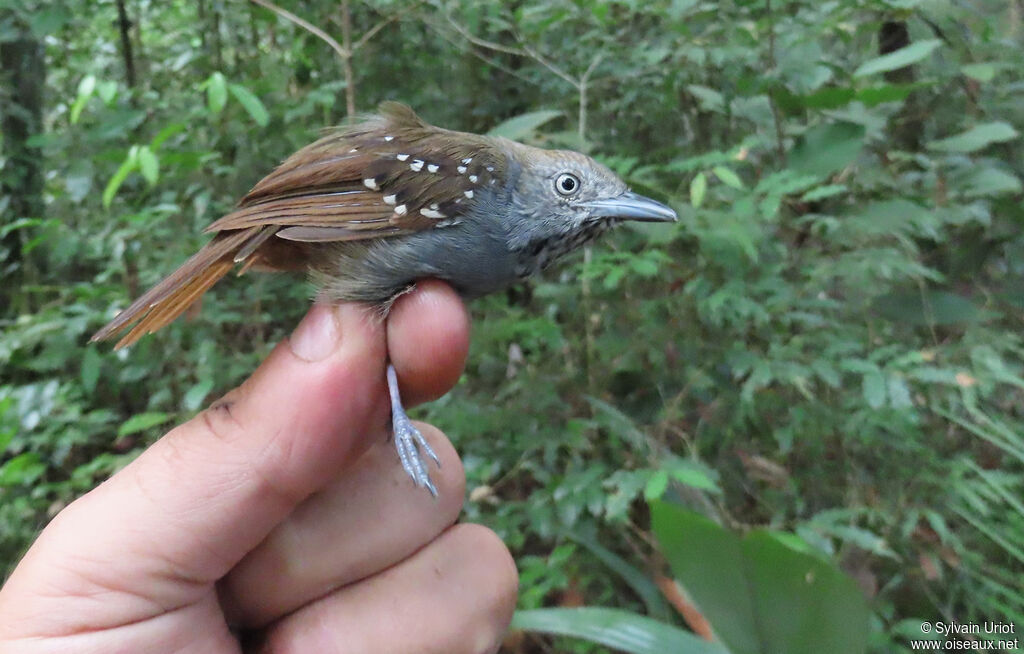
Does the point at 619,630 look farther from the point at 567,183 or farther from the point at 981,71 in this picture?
the point at 981,71

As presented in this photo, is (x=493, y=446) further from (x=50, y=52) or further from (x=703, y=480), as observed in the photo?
(x=50, y=52)

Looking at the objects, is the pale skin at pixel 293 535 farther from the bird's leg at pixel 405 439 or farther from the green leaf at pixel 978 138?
the green leaf at pixel 978 138

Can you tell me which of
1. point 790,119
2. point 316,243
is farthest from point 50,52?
point 790,119

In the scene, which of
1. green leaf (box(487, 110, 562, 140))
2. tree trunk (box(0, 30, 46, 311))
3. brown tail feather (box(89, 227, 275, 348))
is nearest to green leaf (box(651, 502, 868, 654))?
brown tail feather (box(89, 227, 275, 348))

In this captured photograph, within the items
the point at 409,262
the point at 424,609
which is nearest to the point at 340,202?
the point at 409,262

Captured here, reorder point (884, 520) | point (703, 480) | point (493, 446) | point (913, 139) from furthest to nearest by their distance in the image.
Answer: point (913, 139), point (493, 446), point (884, 520), point (703, 480)

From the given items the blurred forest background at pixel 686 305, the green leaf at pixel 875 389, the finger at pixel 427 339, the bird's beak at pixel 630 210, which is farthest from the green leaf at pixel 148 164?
the green leaf at pixel 875 389
